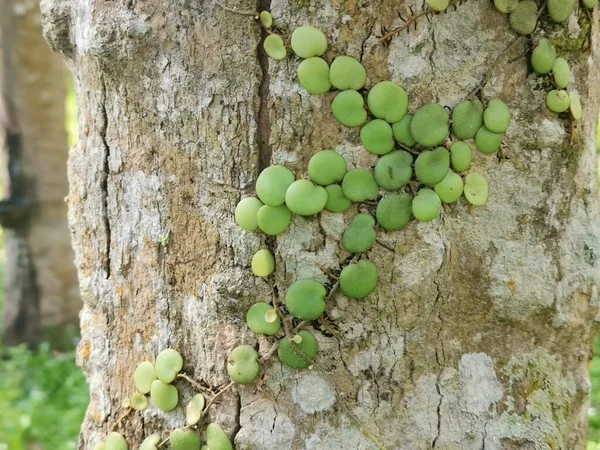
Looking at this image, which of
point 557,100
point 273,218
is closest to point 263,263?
point 273,218

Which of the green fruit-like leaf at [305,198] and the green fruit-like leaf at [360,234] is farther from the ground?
the green fruit-like leaf at [305,198]

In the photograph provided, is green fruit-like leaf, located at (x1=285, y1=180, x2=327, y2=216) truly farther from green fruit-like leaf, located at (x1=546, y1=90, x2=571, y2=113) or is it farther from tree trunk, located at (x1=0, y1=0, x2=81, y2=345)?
tree trunk, located at (x1=0, y1=0, x2=81, y2=345)

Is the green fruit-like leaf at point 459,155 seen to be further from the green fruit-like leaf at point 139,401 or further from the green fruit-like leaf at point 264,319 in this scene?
the green fruit-like leaf at point 139,401

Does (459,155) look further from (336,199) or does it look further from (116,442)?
(116,442)

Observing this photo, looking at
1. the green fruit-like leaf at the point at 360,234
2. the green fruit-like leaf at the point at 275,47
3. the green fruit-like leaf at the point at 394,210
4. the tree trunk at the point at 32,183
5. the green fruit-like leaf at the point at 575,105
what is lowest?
Result: the tree trunk at the point at 32,183

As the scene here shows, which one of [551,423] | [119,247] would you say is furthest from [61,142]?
[551,423]

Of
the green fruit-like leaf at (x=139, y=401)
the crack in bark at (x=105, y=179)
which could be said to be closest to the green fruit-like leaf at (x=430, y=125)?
the crack in bark at (x=105, y=179)
